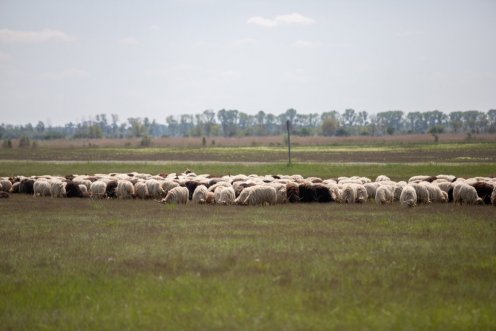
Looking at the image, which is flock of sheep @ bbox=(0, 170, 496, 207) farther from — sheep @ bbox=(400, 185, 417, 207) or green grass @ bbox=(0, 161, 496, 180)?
green grass @ bbox=(0, 161, 496, 180)

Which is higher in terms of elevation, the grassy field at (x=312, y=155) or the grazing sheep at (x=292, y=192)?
the grazing sheep at (x=292, y=192)

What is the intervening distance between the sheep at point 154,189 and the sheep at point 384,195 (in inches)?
361

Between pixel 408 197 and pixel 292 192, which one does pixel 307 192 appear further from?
pixel 408 197

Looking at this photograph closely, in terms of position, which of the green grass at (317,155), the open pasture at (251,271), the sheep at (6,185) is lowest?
the green grass at (317,155)

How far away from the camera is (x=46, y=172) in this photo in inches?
1821

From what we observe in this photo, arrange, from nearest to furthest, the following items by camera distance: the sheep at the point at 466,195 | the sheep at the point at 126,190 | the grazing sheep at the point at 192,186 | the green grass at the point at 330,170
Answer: the sheep at the point at 466,195 < the grazing sheep at the point at 192,186 < the sheep at the point at 126,190 < the green grass at the point at 330,170

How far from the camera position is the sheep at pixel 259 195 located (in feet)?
78.8

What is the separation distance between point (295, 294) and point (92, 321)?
336cm

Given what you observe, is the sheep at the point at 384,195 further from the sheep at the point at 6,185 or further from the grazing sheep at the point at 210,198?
the sheep at the point at 6,185

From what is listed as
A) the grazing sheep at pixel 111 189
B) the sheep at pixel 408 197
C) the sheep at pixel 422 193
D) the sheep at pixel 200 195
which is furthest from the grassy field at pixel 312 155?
the sheep at pixel 200 195

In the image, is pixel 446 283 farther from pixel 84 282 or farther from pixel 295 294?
pixel 84 282

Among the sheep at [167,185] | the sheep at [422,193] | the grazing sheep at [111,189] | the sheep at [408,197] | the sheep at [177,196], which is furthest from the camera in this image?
the grazing sheep at [111,189]

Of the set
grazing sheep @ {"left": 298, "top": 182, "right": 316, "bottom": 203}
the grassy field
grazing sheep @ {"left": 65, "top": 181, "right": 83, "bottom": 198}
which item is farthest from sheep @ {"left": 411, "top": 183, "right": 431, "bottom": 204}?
the grassy field

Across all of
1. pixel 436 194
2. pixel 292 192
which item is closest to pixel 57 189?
pixel 292 192
